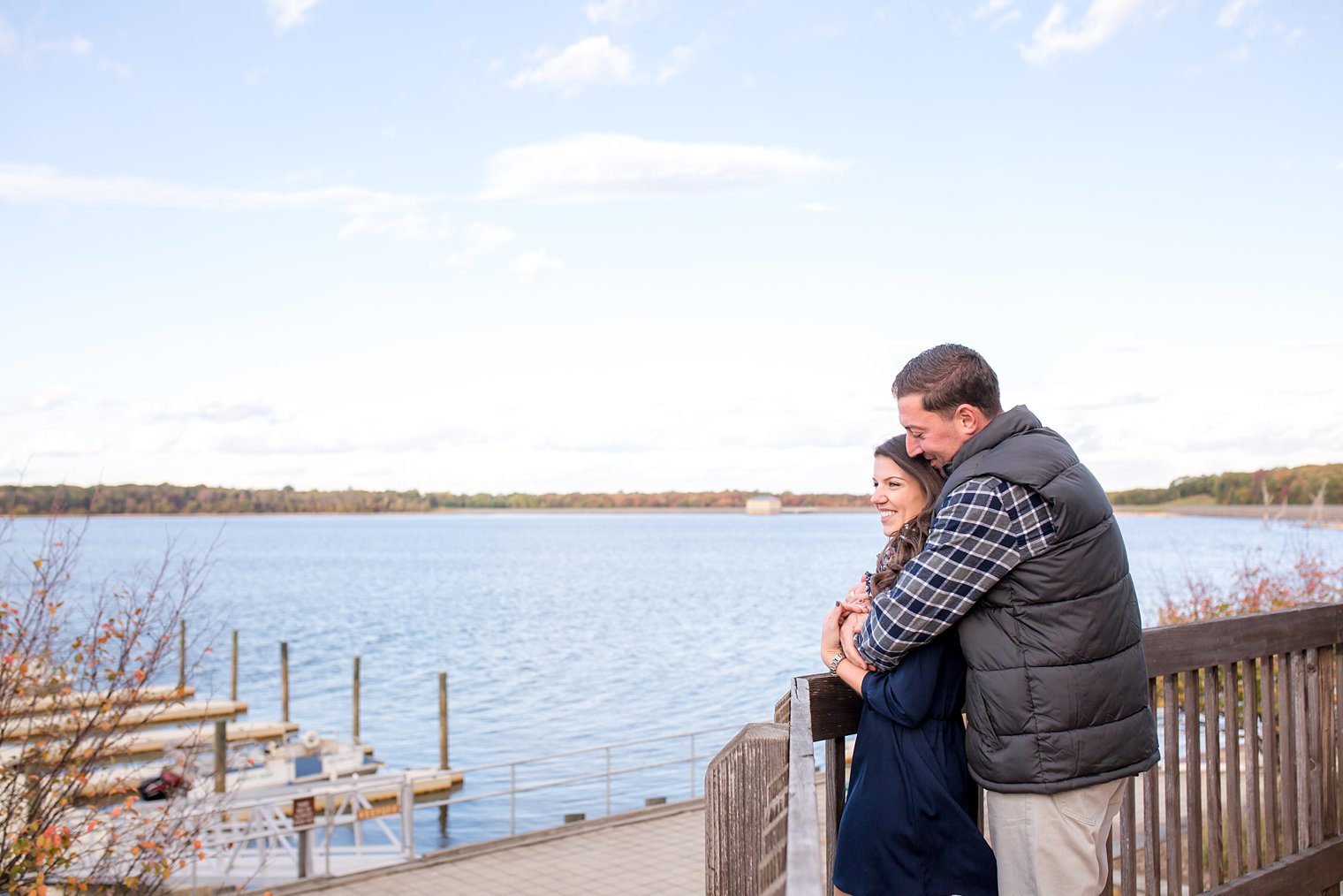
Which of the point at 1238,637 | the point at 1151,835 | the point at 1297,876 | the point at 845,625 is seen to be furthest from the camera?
the point at 1297,876

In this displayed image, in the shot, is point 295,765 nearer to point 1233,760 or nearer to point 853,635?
point 1233,760

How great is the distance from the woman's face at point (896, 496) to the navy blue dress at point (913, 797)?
0.37m

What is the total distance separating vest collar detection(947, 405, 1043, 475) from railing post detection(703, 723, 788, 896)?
83 cm

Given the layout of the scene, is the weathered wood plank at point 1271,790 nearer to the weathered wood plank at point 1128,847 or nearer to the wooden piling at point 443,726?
the weathered wood plank at point 1128,847

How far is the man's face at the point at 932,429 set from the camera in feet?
8.32

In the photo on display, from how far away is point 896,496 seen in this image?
2699mm

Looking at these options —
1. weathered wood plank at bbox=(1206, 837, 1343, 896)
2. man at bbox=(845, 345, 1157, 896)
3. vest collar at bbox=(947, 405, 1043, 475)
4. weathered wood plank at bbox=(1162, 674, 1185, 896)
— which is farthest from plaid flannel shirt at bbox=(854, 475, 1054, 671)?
weathered wood plank at bbox=(1206, 837, 1343, 896)

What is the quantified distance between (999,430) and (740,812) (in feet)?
3.34

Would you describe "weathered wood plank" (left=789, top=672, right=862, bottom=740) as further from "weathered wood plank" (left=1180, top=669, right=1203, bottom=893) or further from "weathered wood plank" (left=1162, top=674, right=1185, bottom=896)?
"weathered wood plank" (left=1180, top=669, right=1203, bottom=893)

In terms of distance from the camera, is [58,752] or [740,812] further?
[58,752]

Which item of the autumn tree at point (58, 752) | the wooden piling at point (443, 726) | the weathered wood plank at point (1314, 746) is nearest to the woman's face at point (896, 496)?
the weathered wood plank at point (1314, 746)

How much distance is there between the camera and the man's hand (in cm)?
250

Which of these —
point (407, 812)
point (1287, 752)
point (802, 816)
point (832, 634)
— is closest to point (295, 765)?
point (407, 812)

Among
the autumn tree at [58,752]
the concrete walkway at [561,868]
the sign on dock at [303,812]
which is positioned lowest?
A: the concrete walkway at [561,868]
